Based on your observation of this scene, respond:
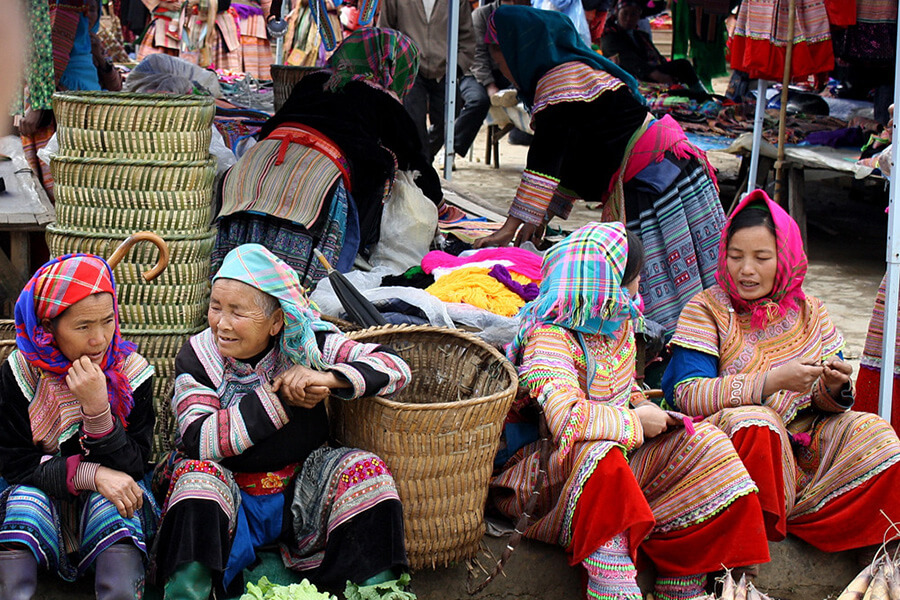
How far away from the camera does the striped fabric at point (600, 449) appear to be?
9.33ft

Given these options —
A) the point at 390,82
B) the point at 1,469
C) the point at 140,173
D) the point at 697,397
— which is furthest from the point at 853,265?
the point at 1,469

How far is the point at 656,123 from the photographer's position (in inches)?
176

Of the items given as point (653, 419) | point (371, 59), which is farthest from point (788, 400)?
point (371, 59)

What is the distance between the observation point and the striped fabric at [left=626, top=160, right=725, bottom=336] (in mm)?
4312

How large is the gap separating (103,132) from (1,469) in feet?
4.11

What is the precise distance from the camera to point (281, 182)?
4.30 metres

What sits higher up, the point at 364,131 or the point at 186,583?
the point at 364,131

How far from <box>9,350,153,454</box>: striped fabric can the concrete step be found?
0.50m

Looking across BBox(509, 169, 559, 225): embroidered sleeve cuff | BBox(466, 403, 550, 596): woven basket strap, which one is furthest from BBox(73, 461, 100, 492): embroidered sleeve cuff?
BBox(509, 169, 559, 225): embroidered sleeve cuff

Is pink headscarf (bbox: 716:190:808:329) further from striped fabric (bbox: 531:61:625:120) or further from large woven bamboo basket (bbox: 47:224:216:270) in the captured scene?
large woven bamboo basket (bbox: 47:224:216:270)

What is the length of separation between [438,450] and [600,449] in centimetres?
45

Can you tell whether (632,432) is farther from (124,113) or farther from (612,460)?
(124,113)

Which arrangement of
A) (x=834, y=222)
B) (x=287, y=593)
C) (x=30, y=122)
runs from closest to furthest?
1. (x=287, y=593)
2. (x=30, y=122)
3. (x=834, y=222)

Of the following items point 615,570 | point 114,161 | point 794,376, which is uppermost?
point 114,161
